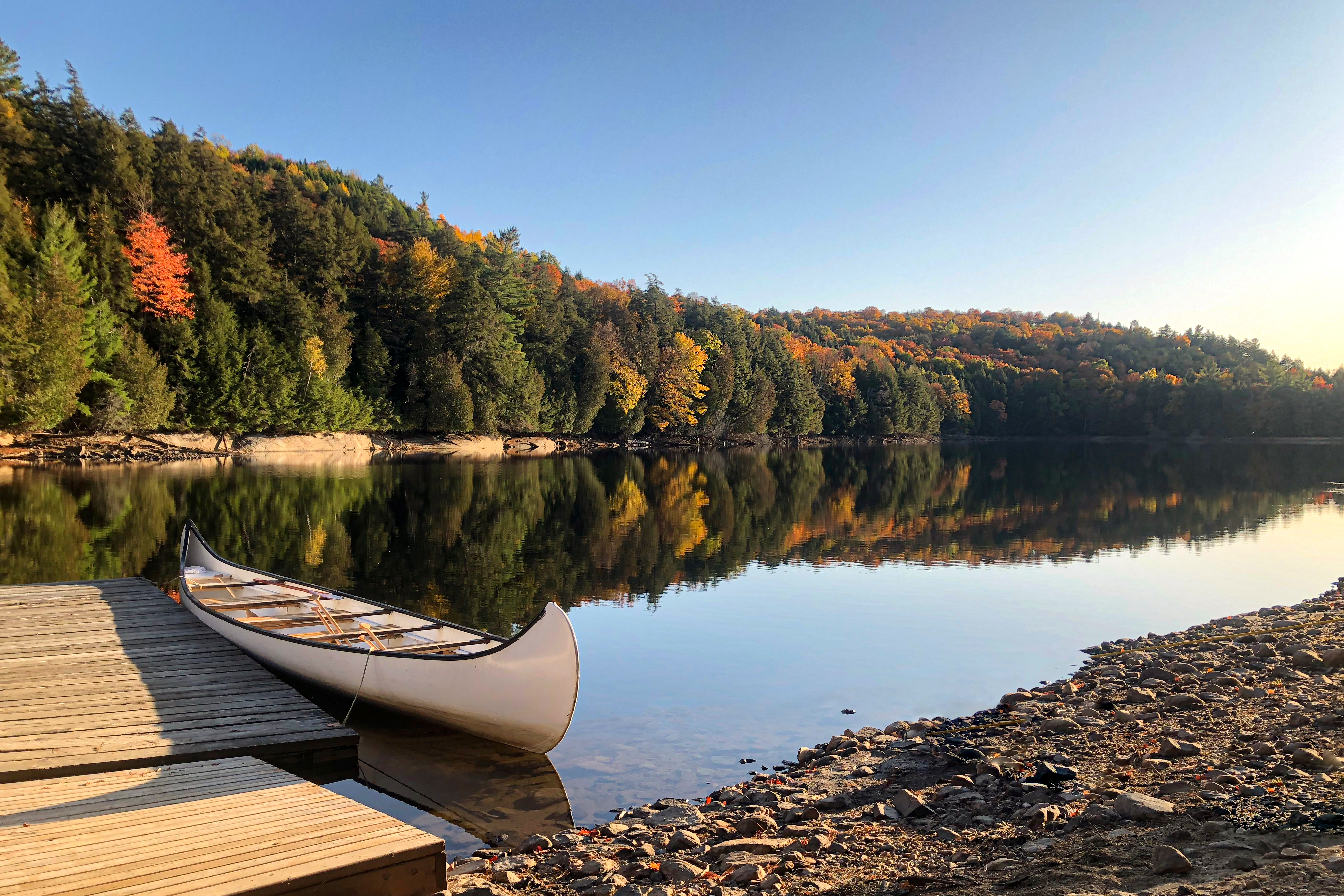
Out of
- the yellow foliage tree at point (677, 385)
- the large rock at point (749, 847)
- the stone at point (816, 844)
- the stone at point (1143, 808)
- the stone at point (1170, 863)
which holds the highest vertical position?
the yellow foliage tree at point (677, 385)

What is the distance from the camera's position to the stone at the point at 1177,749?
6371 mm

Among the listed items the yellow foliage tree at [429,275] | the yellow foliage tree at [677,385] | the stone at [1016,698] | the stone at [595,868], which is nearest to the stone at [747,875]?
the stone at [595,868]

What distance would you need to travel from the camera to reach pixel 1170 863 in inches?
153

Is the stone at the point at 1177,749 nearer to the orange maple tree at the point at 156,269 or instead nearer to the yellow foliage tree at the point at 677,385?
the orange maple tree at the point at 156,269

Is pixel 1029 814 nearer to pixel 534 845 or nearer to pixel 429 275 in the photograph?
pixel 534 845

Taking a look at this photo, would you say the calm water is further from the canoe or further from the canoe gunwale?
the canoe gunwale

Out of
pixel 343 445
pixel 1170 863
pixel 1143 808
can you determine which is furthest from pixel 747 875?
pixel 343 445

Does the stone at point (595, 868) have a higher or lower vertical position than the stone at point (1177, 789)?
lower

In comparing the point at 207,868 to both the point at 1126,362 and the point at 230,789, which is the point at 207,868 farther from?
the point at 1126,362

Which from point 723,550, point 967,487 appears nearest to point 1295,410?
point 967,487

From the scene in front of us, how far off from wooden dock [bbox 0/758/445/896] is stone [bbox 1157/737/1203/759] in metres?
5.84

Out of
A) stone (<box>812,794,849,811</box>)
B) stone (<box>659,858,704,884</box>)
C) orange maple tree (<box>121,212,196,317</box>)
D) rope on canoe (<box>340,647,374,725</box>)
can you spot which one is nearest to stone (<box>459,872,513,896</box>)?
stone (<box>659,858,704,884</box>)

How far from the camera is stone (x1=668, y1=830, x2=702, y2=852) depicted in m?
5.47

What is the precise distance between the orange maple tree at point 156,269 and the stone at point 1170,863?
5551 cm
